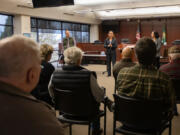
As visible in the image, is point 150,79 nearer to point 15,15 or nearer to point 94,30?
point 15,15

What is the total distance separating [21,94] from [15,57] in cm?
16

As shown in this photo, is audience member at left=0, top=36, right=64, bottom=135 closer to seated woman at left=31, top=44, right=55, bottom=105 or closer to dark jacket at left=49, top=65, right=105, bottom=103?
dark jacket at left=49, top=65, right=105, bottom=103

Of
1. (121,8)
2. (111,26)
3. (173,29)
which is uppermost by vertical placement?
(121,8)

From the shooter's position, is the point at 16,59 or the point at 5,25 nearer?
the point at 16,59

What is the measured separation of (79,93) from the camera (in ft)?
7.72

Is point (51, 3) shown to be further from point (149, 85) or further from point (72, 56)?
point (149, 85)

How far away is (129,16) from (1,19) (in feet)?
25.8

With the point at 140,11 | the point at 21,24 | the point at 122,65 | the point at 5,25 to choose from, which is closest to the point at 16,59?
the point at 122,65

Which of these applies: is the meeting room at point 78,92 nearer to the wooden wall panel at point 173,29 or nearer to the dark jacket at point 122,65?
the dark jacket at point 122,65

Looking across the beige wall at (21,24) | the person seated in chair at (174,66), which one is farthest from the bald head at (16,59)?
the beige wall at (21,24)

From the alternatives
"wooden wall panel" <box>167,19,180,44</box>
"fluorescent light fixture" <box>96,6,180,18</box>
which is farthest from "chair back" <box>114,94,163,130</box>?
"wooden wall panel" <box>167,19,180,44</box>

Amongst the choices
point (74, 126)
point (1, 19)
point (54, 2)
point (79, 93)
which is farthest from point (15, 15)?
point (79, 93)

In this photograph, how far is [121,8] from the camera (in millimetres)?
11969

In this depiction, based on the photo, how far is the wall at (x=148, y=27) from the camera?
14500mm
